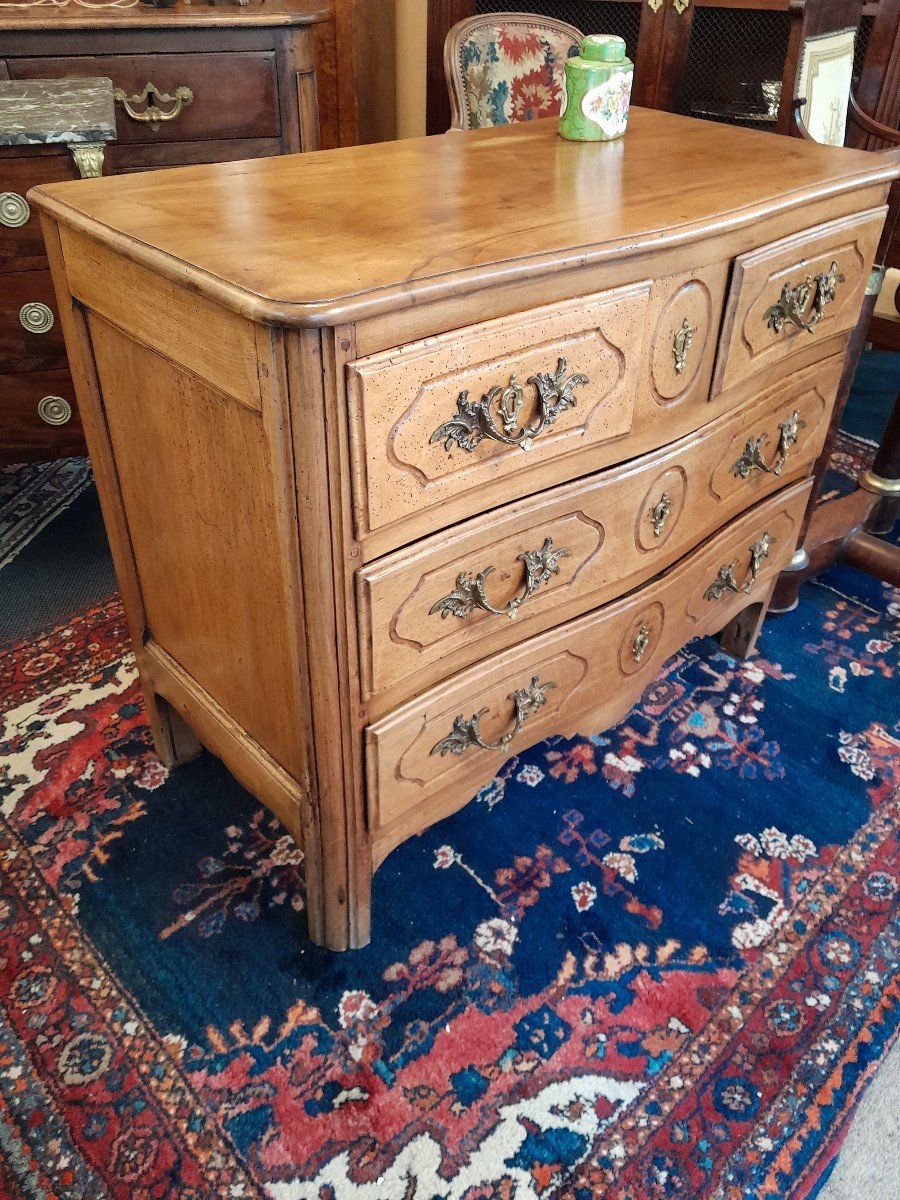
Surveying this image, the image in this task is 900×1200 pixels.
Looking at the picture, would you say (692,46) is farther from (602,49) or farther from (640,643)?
(640,643)

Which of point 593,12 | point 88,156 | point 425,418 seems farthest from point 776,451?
Answer: point 593,12

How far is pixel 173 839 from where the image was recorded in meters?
1.50

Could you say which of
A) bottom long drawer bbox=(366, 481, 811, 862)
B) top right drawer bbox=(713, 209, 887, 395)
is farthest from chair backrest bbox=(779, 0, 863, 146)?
bottom long drawer bbox=(366, 481, 811, 862)

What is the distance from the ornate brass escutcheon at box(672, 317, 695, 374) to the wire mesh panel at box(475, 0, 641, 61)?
6.73 ft

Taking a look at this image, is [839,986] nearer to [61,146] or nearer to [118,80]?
[61,146]

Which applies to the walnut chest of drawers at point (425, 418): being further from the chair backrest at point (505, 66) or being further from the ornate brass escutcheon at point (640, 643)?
the chair backrest at point (505, 66)

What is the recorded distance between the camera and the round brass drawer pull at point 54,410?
6.51ft

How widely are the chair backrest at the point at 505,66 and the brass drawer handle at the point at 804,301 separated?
54.7 inches

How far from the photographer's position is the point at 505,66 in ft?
8.20

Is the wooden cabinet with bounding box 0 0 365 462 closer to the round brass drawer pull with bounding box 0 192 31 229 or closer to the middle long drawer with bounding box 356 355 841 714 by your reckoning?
the round brass drawer pull with bounding box 0 192 31 229

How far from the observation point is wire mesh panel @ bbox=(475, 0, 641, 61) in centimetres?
283

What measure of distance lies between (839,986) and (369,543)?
95cm

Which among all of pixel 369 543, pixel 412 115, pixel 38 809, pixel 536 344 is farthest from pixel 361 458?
pixel 412 115

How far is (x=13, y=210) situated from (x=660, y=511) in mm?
1361
